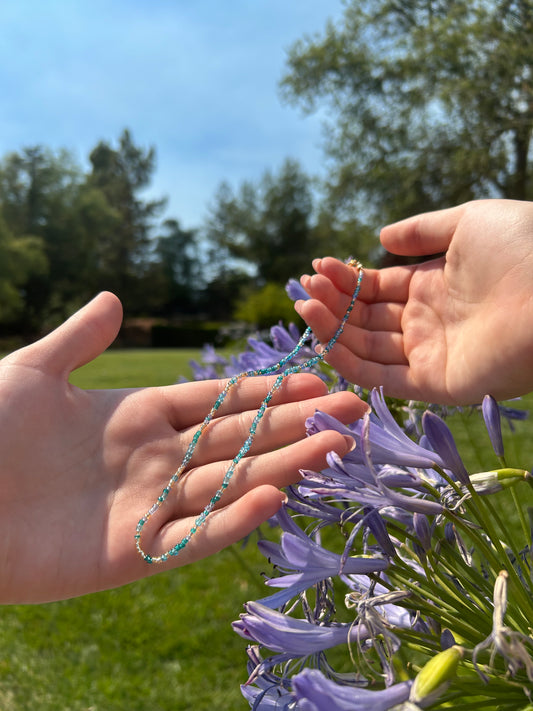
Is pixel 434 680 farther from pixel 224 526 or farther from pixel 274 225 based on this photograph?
pixel 274 225

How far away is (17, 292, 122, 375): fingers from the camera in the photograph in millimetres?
1326

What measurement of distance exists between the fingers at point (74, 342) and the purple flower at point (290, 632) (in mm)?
760

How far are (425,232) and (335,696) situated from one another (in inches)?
46.3

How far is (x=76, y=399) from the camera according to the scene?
1.33 m

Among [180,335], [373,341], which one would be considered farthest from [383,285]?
[180,335]

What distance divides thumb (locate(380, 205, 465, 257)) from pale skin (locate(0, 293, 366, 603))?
A: 0.55 m

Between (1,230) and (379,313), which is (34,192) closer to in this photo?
(1,230)

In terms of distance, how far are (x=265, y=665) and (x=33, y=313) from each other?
3678 centimetres

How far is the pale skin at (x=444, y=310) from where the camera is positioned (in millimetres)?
1282

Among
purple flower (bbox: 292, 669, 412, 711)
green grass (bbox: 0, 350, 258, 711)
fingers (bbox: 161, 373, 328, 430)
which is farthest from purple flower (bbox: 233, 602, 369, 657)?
green grass (bbox: 0, 350, 258, 711)

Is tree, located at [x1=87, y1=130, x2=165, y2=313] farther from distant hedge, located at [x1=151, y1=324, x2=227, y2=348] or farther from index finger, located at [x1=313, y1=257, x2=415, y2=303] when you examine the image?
index finger, located at [x1=313, y1=257, x2=415, y2=303]

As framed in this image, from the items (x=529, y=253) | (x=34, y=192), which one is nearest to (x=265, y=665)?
(x=529, y=253)

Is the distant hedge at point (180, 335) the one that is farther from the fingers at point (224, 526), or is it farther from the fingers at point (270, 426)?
the fingers at point (224, 526)

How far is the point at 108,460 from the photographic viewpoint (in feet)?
4.13
